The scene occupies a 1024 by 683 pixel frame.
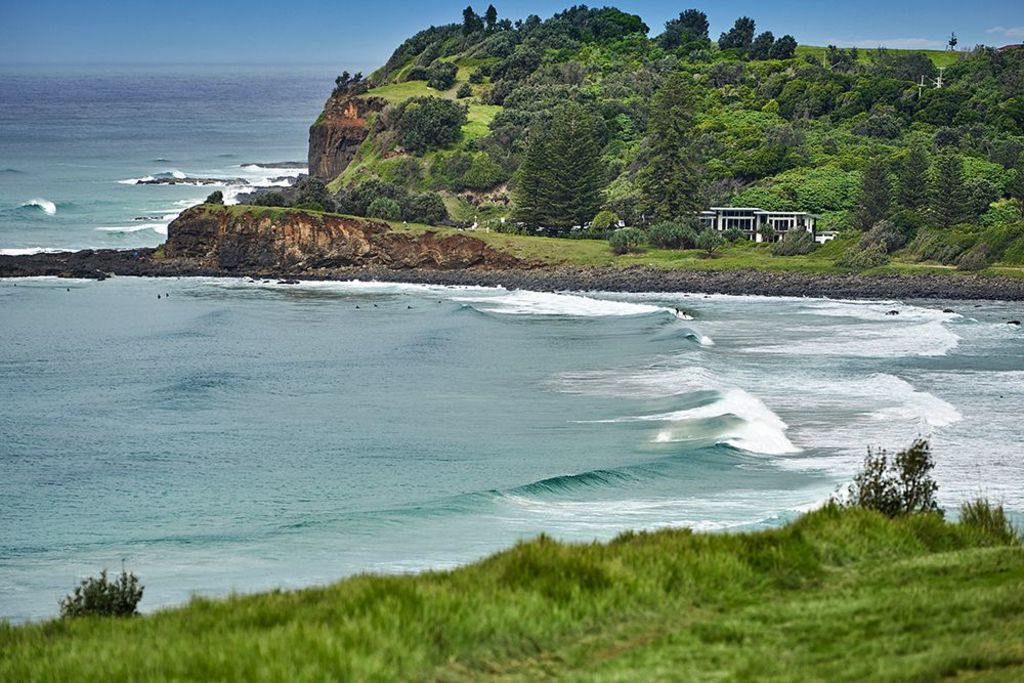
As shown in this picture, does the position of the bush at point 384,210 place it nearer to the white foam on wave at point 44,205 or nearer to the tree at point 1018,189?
the white foam on wave at point 44,205

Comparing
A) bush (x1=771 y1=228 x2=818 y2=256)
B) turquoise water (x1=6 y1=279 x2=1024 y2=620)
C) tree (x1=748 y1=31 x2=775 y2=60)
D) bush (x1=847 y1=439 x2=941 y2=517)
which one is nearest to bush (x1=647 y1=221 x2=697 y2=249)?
bush (x1=771 y1=228 x2=818 y2=256)

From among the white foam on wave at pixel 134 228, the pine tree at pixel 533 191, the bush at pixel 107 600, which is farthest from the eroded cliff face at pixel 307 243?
the bush at pixel 107 600

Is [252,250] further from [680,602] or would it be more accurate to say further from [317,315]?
[680,602]

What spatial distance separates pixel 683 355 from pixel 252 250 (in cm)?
4599

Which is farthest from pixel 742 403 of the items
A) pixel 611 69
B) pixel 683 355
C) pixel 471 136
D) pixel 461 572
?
pixel 611 69

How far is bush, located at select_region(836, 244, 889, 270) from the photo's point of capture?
276 feet

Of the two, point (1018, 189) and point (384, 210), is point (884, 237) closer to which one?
point (1018, 189)

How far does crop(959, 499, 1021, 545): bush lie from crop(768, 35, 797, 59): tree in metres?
147

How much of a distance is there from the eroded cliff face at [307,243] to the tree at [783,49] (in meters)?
76.8

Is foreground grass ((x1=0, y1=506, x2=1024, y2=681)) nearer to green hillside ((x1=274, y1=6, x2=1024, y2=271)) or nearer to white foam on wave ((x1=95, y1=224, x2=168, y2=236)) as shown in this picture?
green hillside ((x1=274, y1=6, x2=1024, y2=271))

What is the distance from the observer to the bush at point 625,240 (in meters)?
91.5

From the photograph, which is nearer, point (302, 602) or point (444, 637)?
point (444, 637)

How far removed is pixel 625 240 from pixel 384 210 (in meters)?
17.2

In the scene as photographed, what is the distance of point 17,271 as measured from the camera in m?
89.2
